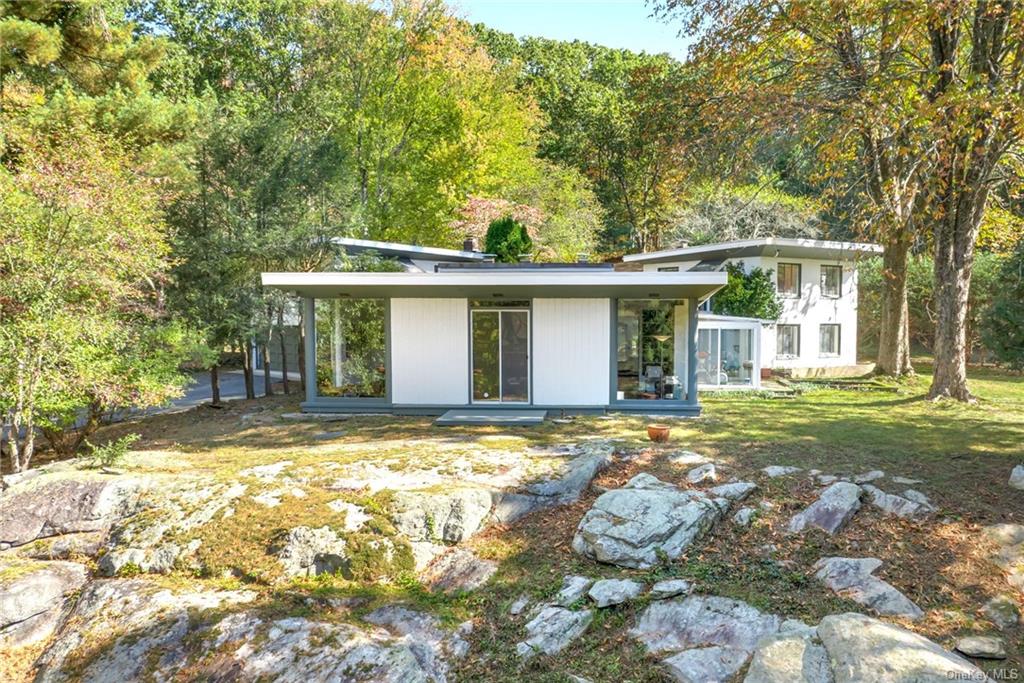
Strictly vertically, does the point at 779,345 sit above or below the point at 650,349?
below

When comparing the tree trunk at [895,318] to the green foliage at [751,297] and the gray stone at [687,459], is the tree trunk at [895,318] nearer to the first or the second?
the green foliage at [751,297]

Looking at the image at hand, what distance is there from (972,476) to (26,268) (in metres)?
11.5

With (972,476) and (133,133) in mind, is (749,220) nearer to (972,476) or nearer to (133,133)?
(972,476)

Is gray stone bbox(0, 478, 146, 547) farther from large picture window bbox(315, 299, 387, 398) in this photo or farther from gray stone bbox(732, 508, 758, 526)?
gray stone bbox(732, 508, 758, 526)

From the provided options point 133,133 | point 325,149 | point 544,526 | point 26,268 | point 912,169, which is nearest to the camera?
point 544,526

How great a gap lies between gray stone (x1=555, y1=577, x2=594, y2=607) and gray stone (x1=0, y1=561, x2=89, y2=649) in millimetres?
4373

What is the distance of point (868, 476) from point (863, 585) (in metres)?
2.22

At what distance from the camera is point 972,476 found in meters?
7.08

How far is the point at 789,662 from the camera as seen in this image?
4121 millimetres

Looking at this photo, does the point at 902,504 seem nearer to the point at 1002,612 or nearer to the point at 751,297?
the point at 1002,612

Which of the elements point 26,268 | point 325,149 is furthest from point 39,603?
point 325,149

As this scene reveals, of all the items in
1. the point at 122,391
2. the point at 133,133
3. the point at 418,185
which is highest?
the point at 418,185

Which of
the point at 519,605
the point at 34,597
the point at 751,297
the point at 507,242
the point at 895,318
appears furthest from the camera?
the point at 751,297

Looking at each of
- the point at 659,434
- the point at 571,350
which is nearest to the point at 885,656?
the point at 659,434
